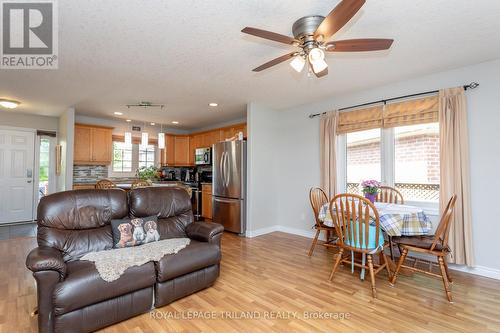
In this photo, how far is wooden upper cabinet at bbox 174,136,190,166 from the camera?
282 inches

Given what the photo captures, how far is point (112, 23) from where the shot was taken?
85.2 inches

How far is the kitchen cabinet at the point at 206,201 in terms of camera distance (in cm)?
601

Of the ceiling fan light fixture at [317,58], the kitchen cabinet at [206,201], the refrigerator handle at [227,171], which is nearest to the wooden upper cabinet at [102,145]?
the kitchen cabinet at [206,201]

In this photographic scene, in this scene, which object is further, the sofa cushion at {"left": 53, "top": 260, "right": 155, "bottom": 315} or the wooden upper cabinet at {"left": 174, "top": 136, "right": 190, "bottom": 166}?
the wooden upper cabinet at {"left": 174, "top": 136, "right": 190, "bottom": 166}

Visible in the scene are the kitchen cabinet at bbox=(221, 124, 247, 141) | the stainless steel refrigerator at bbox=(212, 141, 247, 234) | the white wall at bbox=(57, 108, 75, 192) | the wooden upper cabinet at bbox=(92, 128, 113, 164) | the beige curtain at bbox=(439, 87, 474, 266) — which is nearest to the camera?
the beige curtain at bbox=(439, 87, 474, 266)

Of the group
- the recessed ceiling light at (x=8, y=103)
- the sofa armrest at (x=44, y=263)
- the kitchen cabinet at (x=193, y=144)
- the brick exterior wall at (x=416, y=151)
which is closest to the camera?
the sofa armrest at (x=44, y=263)

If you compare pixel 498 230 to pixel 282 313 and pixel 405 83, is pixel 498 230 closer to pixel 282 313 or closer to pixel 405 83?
pixel 405 83

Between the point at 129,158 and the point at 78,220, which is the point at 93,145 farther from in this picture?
the point at 78,220

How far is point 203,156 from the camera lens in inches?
258

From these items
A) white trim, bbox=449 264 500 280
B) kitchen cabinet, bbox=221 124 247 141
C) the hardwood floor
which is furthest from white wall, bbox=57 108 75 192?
white trim, bbox=449 264 500 280

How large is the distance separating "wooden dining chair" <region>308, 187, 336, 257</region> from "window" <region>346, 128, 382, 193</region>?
514 mm

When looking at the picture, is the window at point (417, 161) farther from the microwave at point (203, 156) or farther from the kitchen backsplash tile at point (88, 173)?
the kitchen backsplash tile at point (88, 173)

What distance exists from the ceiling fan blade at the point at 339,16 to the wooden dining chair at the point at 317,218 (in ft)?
8.01

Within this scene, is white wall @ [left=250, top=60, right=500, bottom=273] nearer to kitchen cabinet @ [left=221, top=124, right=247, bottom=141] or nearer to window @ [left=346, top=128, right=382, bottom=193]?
window @ [left=346, top=128, right=382, bottom=193]
